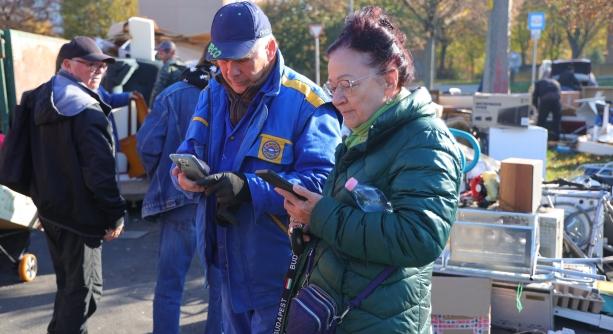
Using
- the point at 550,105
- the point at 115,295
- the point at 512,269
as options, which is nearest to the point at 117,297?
the point at 115,295

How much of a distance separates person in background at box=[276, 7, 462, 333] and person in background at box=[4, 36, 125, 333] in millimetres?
1852

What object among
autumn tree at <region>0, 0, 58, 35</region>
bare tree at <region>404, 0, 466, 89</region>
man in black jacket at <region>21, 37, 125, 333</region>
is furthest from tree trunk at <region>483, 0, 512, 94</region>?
autumn tree at <region>0, 0, 58, 35</region>

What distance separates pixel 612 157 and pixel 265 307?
1057 cm

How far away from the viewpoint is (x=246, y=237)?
258cm

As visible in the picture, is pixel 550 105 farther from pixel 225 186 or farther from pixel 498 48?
pixel 225 186

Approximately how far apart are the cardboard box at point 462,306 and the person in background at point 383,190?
222 cm

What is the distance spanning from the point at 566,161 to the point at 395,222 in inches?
432

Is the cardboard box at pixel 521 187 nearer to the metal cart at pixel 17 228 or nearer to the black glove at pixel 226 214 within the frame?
the black glove at pixel 226 214

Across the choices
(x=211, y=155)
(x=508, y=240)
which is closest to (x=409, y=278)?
(x=211, y=155)

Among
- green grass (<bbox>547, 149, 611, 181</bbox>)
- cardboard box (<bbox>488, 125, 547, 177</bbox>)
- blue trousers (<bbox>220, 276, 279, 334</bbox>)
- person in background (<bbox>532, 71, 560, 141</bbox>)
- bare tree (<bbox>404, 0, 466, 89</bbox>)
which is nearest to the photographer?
blue trousers (<bbox>220, 276, 279, 334</bbox>)

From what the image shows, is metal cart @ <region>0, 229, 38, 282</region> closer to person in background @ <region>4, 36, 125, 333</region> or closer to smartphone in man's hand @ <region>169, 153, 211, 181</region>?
person in background @ <region>4, 36, 125, 333</region>

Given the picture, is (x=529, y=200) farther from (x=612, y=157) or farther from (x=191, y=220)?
(x=612, y=157)

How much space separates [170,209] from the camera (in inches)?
146

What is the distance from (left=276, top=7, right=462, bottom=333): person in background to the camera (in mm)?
1765
